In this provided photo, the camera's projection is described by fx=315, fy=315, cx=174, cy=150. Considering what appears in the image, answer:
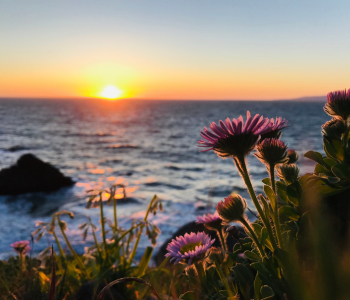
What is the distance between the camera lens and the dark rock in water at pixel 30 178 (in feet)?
39.1

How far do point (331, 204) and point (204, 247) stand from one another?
1.56 feet

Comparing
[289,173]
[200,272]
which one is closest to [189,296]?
[200,272]

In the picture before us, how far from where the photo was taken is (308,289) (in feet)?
2.82

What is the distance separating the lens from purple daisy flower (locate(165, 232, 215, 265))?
1147mm

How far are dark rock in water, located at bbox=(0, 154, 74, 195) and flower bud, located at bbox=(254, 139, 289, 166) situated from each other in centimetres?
1238

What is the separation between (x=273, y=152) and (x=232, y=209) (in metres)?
0.25

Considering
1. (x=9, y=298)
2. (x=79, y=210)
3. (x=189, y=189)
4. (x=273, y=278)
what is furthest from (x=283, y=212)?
(x=189, y=189)

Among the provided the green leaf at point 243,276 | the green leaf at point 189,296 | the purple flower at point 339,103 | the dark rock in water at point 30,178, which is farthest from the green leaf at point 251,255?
the dark rock in water at point 30,178

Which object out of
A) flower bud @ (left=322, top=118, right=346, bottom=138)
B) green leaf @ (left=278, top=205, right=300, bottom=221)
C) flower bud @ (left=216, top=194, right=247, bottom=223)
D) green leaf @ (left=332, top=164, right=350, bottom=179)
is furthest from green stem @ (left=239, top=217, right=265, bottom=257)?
flower bud @ (left=322, top=118, right=346, bottom=138)

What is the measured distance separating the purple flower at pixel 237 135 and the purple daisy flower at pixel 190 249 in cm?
37

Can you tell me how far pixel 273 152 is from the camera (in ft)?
3.51

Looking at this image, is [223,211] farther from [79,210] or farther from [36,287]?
[79,210]

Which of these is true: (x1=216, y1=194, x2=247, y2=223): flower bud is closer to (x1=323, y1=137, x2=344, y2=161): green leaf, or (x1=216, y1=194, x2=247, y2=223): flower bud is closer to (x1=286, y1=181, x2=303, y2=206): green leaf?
(x1=286, y1=181, x2=303, y2=206): green leaf

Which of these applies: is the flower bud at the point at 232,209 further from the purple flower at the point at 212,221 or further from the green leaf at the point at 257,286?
the purple flower at the point at 212,221
